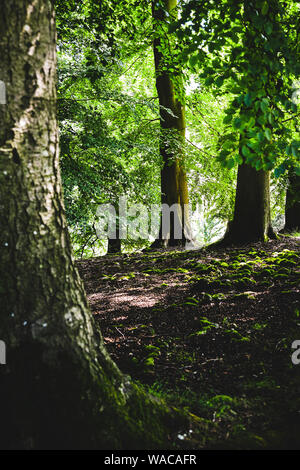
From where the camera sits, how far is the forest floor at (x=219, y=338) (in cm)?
225

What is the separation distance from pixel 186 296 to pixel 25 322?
10.4 feet

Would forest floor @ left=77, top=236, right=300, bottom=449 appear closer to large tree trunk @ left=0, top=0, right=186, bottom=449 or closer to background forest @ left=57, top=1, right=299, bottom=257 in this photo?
large tree trunk @ left=0, top=0, right=186, bottom=449

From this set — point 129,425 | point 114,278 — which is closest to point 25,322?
point 129,425

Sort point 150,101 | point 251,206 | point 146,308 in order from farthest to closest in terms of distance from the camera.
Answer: point 150,101 → point 251,206 → point 146,308

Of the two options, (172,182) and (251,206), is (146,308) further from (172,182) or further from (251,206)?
(172,182)

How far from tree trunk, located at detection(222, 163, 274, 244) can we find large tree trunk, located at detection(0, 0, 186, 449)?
19.5ft

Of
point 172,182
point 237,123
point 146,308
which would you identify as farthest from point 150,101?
point 237,123

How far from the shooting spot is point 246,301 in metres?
4.16

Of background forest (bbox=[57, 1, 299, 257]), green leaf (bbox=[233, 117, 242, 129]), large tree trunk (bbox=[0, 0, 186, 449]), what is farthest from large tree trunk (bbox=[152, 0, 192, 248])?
large tree trunk (bbox=[0, 0, 186, 449])

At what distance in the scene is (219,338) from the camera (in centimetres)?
335

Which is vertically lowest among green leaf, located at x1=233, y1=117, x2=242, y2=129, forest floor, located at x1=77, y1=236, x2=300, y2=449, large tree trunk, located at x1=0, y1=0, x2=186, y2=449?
forest floor, located at x1=77, y1=236, x2=300, y2=449

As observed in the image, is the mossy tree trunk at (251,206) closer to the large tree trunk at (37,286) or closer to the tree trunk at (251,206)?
the tree trunk at (251,206)

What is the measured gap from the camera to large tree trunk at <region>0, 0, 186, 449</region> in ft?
5.49

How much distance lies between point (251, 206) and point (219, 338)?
14.5 feet
